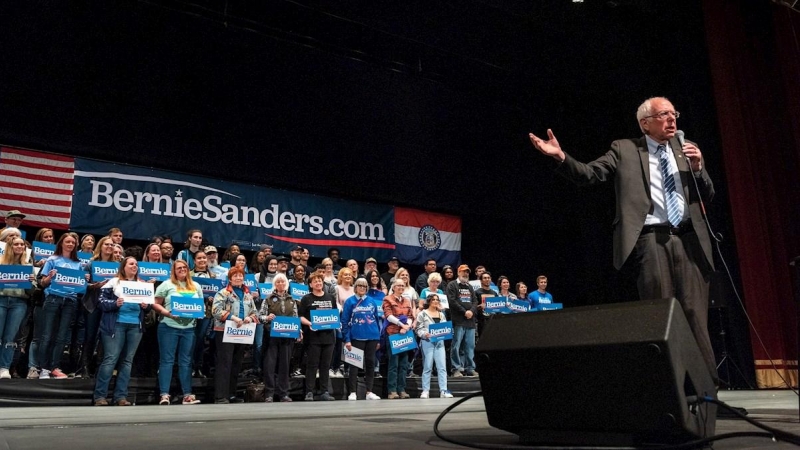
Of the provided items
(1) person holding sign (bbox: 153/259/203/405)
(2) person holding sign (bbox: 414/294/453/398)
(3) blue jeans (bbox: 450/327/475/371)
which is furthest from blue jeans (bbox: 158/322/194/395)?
(3) blue jeans (bbox: 450/327/475/371)

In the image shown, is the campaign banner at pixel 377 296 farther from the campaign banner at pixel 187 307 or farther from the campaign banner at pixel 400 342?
the campaign banner at pixel 187 307

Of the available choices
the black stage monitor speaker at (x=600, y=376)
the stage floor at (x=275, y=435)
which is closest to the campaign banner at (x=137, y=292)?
the stage floor at (x=275, y=435)

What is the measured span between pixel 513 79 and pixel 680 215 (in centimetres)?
841

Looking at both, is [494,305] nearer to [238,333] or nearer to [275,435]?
[238,333]

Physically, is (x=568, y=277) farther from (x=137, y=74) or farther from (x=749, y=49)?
(x=137, y=74)

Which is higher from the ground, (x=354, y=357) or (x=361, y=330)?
(x=361, y=330)

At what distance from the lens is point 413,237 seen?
33.8 ft

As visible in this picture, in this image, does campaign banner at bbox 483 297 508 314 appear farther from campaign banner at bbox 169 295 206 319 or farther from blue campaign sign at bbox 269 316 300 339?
campaign banner at bbox 169 295 206 319

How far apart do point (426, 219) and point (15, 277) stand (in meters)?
6.06

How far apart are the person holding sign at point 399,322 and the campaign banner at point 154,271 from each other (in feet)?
7.96

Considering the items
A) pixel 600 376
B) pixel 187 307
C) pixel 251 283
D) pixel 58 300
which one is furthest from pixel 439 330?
pixel 600 376

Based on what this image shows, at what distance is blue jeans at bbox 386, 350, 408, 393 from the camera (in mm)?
7555

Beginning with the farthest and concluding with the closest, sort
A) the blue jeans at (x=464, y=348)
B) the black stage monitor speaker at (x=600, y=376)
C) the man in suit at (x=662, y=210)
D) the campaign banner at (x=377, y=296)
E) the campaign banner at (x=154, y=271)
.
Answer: the blue jeans at (x=464, y=348) → the campaign banner at (x=377, y=296) → the campaign banner at (x=154, y=271) → the man in suit at (x=662, y=210) → the black stage monitor speaker at (x=600, y=376)

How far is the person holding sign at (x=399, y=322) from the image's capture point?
7.50m
